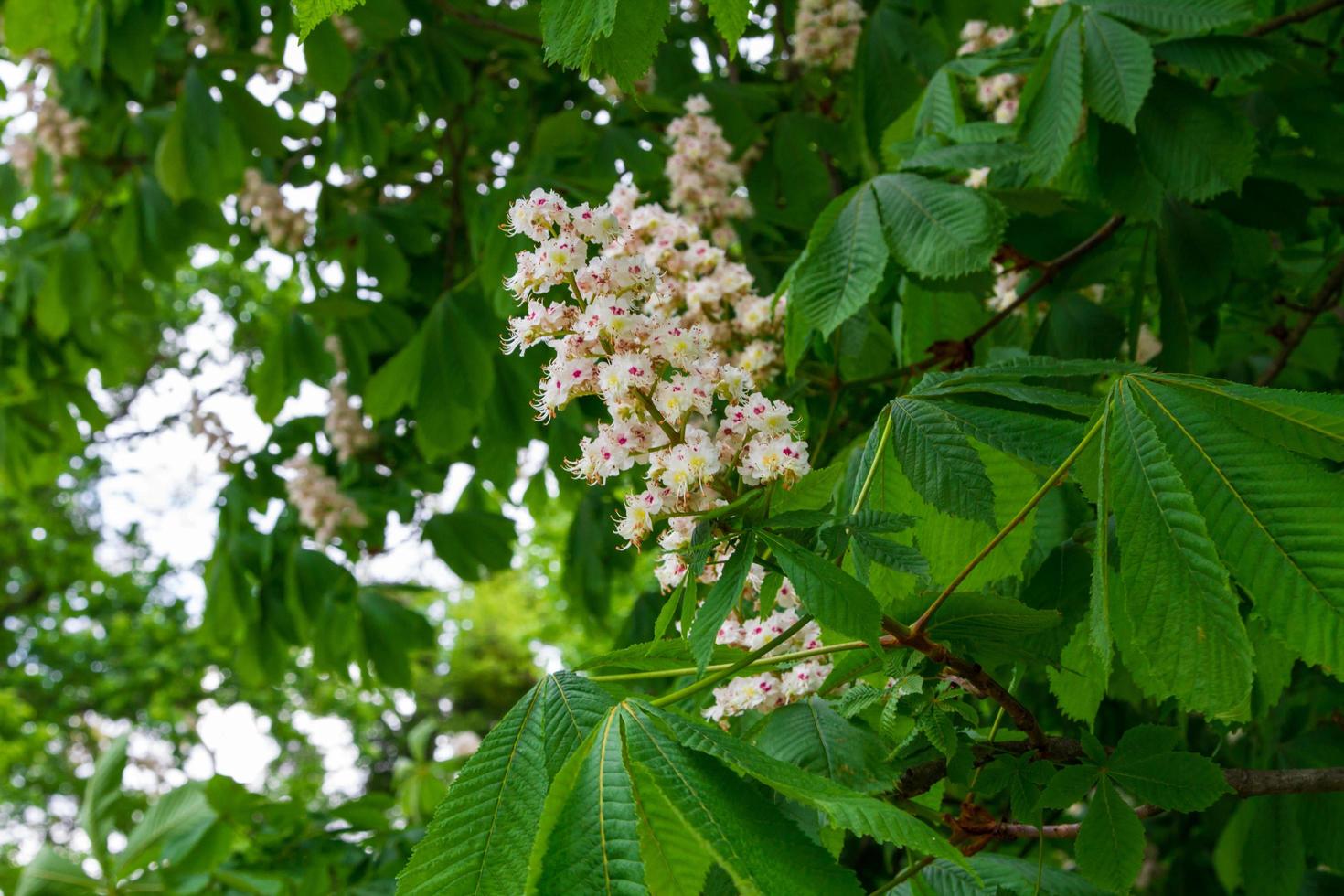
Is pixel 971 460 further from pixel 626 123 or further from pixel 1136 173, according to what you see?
pixel 626 123

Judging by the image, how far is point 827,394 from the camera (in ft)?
5.18

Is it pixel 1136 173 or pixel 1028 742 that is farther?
pixel 1136 173

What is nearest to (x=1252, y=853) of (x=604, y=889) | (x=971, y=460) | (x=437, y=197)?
(x=971, y=460)

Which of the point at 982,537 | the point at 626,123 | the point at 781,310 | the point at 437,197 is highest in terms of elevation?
the point at 437,197

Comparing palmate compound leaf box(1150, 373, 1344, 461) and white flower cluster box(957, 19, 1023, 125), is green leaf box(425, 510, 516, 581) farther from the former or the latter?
palmate compound leaf box(1150, 373, 1344, 461)

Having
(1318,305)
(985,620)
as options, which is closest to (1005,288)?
(1318,305)

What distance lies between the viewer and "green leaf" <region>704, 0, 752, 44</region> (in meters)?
0.73

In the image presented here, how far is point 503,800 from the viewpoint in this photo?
0.67 metres

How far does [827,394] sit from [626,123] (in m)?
1.35

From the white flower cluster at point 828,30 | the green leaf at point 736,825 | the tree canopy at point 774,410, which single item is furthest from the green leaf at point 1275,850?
the white flower cluster at point 828,30

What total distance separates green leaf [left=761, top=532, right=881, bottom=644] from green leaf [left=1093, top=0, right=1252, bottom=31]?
37.0 inches

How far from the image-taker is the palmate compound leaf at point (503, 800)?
637mm

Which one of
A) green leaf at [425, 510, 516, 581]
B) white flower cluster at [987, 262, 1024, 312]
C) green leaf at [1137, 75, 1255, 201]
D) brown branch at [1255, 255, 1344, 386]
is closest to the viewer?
green leaf at [1137, 75, 1255, 201]

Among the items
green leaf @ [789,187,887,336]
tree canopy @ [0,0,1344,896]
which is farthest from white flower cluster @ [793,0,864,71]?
green leaf @ [789,187,887,336]
